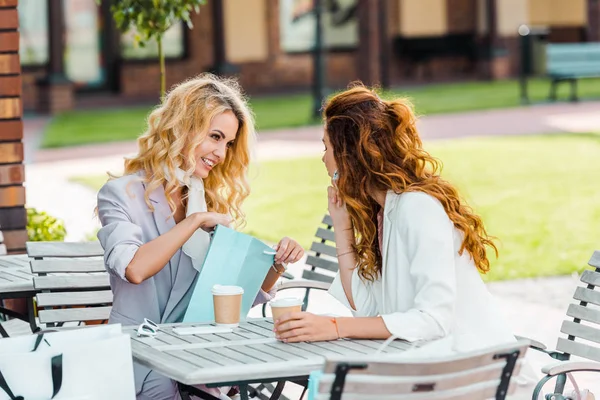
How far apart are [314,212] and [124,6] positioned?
4379 mm

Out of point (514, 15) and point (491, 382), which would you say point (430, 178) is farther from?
point (514, 15)

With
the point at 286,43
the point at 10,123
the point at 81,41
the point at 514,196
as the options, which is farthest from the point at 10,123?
the point at 286,43

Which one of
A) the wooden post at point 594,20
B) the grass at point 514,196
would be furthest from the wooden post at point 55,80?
the wooden post at point 594,20

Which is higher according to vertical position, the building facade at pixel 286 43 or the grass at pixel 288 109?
the building facade at pixel 286 43

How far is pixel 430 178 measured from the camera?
349 cm

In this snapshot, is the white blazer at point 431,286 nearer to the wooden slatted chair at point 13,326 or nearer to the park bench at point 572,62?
the wooden slatted chair at point 13,326

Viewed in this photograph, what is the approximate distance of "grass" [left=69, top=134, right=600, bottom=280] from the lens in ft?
30.7

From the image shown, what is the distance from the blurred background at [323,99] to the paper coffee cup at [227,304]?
0.76m

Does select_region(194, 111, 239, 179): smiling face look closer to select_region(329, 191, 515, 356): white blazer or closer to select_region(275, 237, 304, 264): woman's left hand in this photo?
select_region(275, 237, 304, 264): woman's left hand

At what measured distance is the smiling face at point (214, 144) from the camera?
158 inches

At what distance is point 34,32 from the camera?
2377cm

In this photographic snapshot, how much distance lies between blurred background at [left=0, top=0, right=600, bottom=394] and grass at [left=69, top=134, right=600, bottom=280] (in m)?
0.03

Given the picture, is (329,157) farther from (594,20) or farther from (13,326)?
(594,20)

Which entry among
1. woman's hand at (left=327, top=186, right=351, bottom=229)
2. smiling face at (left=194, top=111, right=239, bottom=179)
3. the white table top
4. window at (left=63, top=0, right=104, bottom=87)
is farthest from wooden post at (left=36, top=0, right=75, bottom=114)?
the white table top
